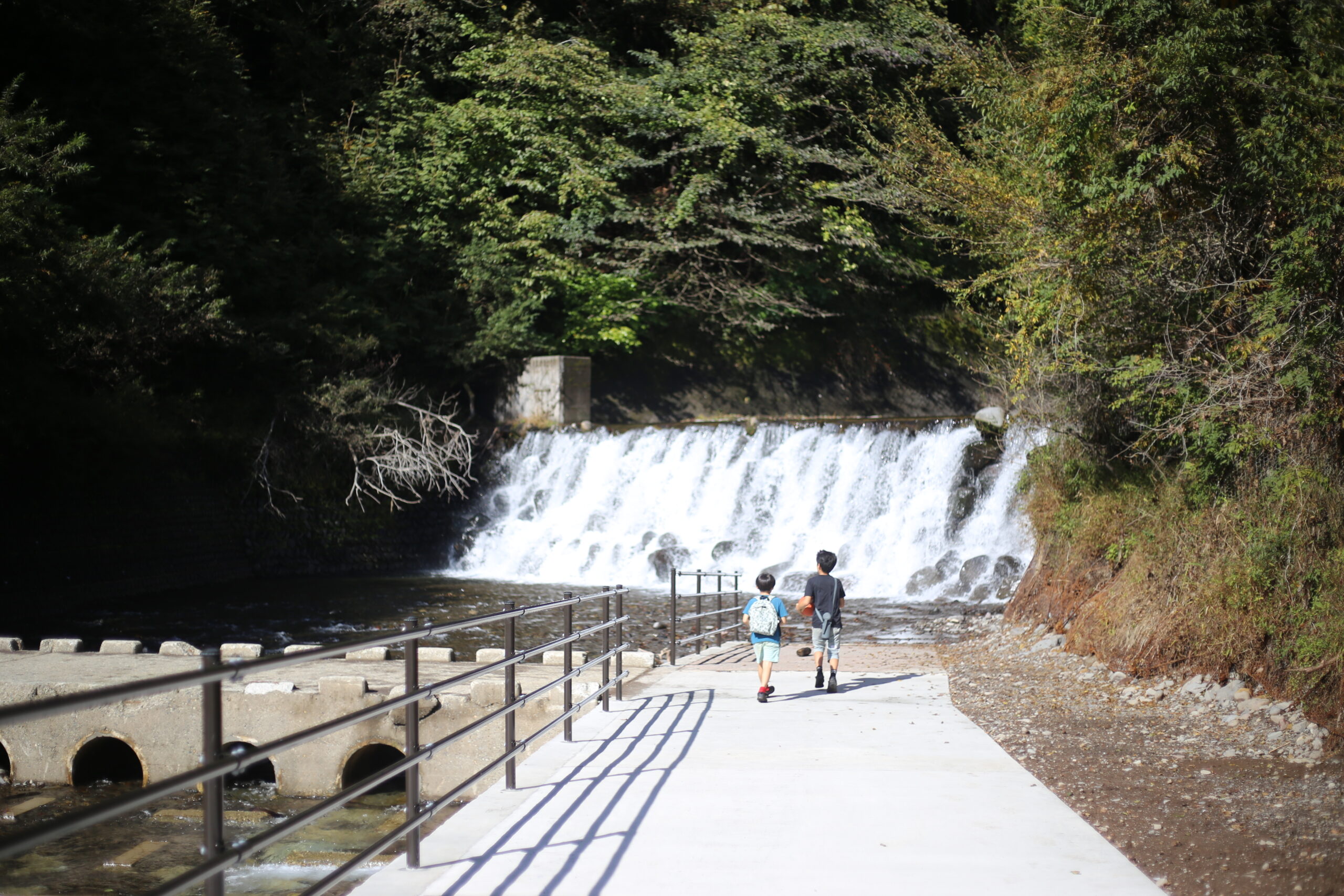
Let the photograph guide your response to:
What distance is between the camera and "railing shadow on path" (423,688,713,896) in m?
4.16

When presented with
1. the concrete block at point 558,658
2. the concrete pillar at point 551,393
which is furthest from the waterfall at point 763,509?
the concrete block at point 558,658

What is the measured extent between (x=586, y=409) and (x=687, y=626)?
34.8ft

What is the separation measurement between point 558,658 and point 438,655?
47.5 inches

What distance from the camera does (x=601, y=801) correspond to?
5.22 m

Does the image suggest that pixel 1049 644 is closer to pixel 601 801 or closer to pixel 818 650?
pixel 818 650

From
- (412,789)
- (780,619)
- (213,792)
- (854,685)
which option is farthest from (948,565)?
(213,792)

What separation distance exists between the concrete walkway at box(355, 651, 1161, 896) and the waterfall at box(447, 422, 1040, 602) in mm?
11596

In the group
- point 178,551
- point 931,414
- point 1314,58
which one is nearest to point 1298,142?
point 1314,58

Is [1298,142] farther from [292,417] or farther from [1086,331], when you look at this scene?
[292,417]

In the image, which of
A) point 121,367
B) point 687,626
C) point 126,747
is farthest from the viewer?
point 121,367

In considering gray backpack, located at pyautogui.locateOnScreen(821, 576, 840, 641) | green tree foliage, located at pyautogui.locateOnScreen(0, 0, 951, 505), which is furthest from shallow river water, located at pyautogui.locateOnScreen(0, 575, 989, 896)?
green tree foliage, located at pyautogui.locateOnScreen(0, 0, 951, 505)

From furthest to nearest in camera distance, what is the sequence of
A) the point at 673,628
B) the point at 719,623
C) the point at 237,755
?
the point at 719,623
the point at 673,628
the point at 237,755

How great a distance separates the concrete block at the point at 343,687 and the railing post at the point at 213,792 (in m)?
6.61

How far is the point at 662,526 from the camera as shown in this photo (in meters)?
22.6
